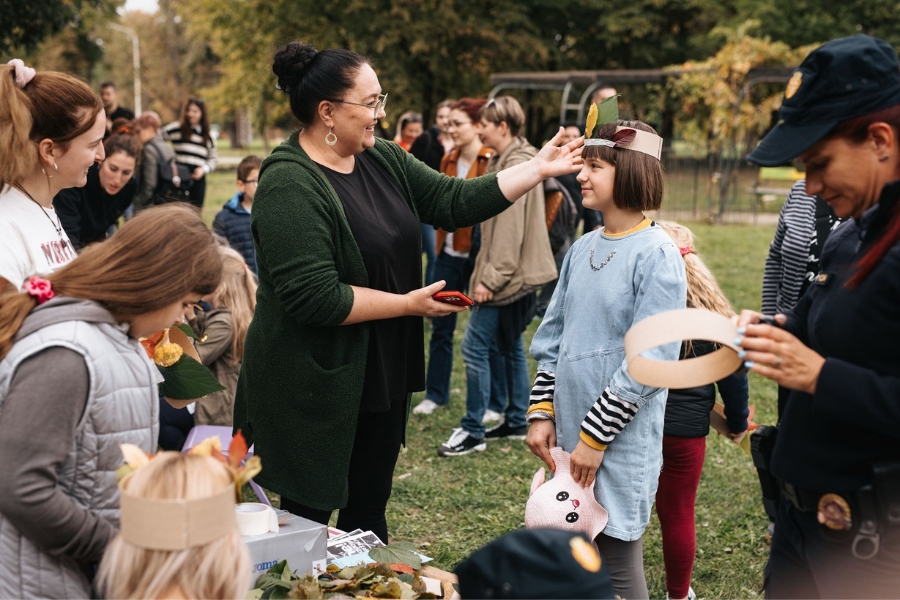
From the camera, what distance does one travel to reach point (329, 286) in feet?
9.00

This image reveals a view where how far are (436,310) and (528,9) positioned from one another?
27.6m

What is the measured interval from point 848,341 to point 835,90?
0.53 metres

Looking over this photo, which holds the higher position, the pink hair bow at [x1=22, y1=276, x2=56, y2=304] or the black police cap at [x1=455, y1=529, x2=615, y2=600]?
the pink hair bow at [x1=22, y1=276, x2=56, y2=304]

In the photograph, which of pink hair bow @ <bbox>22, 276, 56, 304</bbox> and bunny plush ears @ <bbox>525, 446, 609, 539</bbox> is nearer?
pink hair bow @ <bbox>22, 276, 56, 304</bbox>

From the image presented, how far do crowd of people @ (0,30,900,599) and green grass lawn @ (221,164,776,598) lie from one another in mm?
641

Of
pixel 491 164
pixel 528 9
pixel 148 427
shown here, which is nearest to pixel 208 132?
pixel 491 164

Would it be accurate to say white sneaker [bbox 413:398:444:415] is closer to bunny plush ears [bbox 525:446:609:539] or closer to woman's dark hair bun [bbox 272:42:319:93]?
bunny plush ears [bbox 525:446:609:539]

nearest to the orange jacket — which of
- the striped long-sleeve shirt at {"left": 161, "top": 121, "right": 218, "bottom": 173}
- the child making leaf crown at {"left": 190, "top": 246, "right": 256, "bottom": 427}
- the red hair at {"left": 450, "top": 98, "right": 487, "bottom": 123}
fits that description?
the red hair at {"left": 450, "top": 98, "right": 487, "bottom": 123}

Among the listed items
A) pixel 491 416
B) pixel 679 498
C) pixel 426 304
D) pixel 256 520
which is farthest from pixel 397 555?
pixel 491 416

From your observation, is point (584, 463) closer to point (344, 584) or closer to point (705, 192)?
point (344, 584)

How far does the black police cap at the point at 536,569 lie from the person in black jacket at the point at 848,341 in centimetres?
57

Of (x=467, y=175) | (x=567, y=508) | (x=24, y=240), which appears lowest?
(x=567, y=508)

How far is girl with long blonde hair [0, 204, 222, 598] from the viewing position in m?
1.83

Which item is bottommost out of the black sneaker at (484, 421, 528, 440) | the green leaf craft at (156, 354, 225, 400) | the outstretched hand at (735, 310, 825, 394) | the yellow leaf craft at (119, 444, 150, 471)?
the black sneaker at (484, 421, 528, 440)
